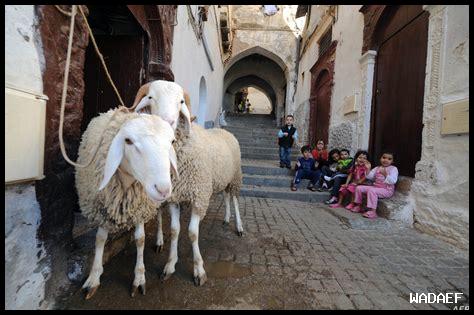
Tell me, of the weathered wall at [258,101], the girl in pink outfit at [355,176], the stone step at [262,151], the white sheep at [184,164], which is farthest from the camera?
the weathered wall at [258,101]

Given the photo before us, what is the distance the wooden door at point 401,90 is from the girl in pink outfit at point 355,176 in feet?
1.45

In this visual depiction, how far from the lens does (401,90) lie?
14.9ft

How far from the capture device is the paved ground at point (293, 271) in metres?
1.89

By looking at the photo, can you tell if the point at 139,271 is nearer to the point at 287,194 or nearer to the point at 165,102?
the point at 165,102

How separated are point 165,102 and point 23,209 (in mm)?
1193

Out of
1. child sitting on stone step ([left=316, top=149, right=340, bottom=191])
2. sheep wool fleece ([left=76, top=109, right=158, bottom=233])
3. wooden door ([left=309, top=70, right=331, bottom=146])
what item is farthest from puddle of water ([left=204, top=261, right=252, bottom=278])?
wooden door ([left=309, top=70, right=331, bottom=146])

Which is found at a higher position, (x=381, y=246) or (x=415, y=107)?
(x=415, y=107)

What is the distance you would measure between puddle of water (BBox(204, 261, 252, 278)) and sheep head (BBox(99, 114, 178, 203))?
101 centimetres

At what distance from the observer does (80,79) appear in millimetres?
2010

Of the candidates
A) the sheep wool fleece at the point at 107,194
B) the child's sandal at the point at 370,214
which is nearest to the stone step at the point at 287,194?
the child's sandal at the point at 370,214

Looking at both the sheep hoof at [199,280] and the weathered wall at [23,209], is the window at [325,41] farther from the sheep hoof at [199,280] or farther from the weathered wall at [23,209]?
the weathered wall at [23,209]

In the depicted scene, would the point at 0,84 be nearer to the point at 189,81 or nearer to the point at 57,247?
the point at 57,247
